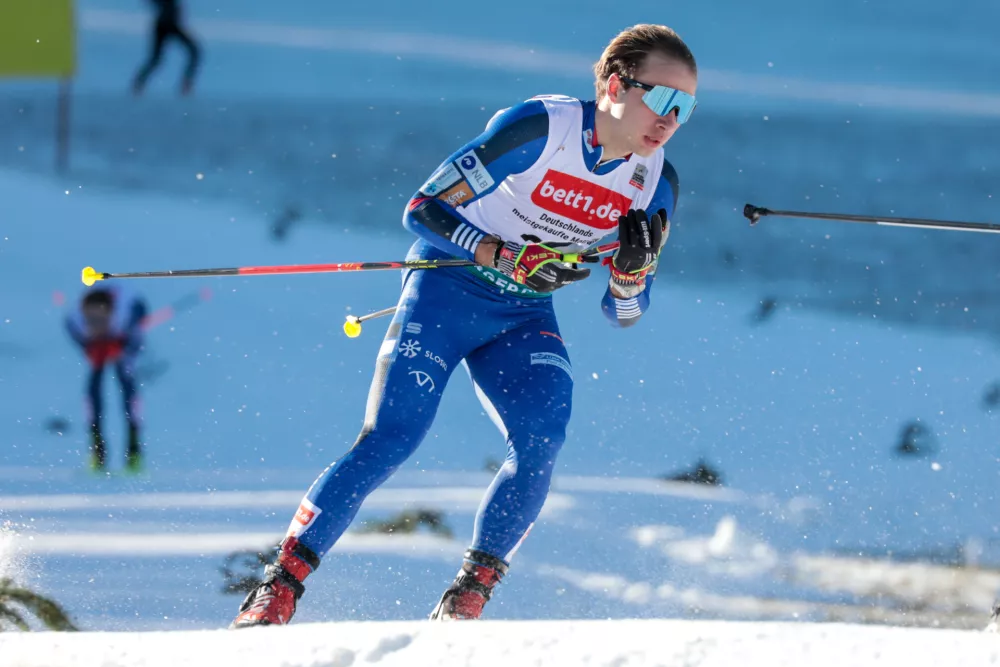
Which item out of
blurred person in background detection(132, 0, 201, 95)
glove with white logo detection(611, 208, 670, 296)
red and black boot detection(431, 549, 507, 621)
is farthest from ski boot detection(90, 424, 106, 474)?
glove with white logo detection(611, 208, 670, 296)

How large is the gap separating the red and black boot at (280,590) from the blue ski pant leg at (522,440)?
0.43 m

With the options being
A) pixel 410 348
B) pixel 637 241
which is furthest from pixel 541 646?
pixel 637 241

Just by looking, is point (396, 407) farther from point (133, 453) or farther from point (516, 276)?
point (133, 453)

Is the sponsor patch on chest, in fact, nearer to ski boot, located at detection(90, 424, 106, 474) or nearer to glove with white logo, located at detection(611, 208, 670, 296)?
glove with white logo, located at detection(611, 208, 670, 296)

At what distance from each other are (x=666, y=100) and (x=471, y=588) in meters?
1.25

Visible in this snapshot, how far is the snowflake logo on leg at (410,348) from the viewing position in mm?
3010

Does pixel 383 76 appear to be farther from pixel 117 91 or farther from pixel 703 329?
pixel 703 329

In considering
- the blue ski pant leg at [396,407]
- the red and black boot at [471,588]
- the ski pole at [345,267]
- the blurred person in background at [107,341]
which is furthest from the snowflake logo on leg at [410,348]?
the blurred person in background at [107,341]

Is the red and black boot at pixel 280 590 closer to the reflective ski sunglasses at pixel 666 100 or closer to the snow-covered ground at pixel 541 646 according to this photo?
the snow-covered ground at pixel 541 646

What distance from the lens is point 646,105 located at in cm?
305

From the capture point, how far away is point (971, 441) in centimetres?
671

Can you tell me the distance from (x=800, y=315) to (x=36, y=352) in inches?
174

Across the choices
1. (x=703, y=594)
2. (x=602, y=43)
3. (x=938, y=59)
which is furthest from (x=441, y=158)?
(x=703, y=594)

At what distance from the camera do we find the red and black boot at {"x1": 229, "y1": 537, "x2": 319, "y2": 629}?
2648mm
